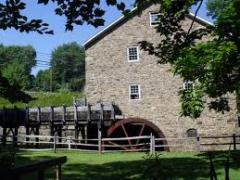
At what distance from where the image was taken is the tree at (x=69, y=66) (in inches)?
5000

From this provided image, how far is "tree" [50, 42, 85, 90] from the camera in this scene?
126994mm

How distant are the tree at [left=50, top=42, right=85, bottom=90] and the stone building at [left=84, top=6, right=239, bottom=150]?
3454 inches

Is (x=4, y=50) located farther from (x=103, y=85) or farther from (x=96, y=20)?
(x=96, y=20)

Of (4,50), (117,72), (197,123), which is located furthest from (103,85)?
(4,50)

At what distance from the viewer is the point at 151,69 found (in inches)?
1350

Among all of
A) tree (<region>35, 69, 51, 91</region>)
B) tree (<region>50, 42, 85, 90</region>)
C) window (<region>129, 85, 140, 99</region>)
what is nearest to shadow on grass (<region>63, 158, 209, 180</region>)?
window (<region>129, 85, 140, 99</region>)

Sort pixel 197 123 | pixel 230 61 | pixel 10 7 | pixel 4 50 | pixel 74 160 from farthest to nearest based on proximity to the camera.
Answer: pixel 4 50, pixel 197 123, pixel 74 160, pixel 230 61, pixel 10 7

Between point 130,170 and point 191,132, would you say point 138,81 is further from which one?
point 130,170

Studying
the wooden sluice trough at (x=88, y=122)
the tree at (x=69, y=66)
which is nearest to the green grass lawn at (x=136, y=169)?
the wooden sluice trough at (x=88, y=122)

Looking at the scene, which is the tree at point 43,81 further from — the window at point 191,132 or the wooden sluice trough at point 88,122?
the window at point 191,132

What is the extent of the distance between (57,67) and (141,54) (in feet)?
358

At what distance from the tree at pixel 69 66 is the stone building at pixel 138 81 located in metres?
87.7

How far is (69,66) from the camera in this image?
471 ft

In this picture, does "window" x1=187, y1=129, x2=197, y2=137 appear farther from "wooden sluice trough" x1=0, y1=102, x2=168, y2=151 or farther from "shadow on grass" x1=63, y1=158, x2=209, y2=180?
"shadow on grass" x1=63, y1=158, x2=209, y2=180
